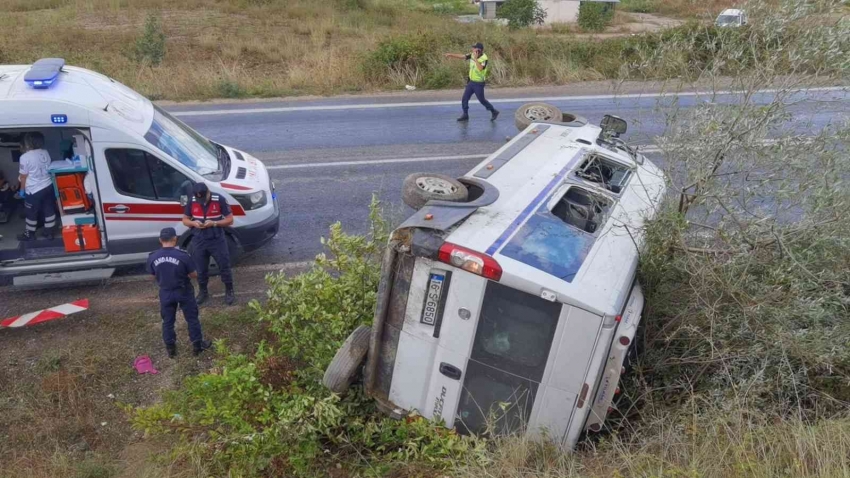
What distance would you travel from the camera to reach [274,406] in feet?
16.9

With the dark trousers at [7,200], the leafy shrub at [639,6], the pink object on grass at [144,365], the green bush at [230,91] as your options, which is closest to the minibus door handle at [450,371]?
the pink object on grass at [144,365]

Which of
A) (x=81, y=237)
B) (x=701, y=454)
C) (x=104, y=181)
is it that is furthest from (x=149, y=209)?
(x=701, y=454)

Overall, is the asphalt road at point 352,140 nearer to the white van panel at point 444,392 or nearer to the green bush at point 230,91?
the green bush at point 230,91

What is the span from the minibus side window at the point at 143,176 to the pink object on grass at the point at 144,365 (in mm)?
1936

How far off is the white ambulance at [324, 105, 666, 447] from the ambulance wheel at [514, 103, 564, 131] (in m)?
3.04

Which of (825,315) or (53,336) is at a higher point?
(825,315)

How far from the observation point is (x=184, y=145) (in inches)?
316

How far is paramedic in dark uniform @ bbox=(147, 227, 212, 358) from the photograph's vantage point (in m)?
6.29

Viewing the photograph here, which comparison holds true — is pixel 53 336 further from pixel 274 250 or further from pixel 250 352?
pixel 274 250

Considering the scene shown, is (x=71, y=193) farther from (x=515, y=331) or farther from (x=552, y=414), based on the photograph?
(x=552, y=414)

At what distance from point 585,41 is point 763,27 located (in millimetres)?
14163

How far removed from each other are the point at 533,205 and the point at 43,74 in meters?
5.64

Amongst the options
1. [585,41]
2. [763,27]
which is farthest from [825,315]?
[585,41]

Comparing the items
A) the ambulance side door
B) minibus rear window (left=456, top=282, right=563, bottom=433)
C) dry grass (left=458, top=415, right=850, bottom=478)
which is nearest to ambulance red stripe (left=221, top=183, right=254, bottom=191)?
the ambulance side door
